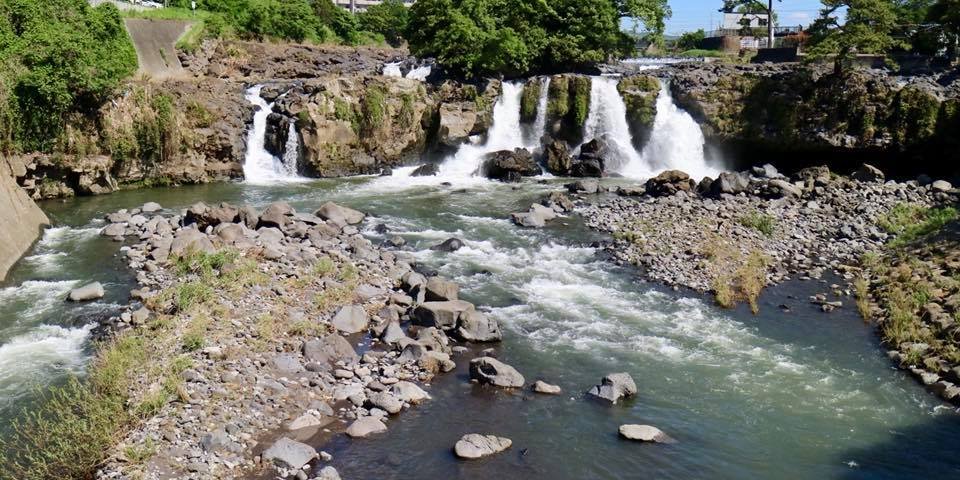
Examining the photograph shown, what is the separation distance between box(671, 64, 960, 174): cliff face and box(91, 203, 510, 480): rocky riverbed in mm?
22081

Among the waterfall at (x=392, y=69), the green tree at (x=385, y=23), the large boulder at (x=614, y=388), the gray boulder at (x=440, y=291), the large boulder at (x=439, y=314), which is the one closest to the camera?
the large boulder at (x=614, y=388)

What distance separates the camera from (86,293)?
17.8 meters

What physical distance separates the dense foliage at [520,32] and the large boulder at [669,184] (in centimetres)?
1332

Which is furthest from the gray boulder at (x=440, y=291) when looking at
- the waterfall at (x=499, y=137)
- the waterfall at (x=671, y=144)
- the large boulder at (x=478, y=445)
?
the waterfall at (x=671, y=144)

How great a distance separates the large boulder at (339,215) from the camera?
976 inches

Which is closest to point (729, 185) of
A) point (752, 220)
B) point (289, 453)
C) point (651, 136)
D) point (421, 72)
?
point (752, 220)

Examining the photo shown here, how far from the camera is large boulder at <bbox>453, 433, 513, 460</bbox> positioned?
37.6 feet

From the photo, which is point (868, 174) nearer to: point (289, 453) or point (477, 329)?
point (477, 329)

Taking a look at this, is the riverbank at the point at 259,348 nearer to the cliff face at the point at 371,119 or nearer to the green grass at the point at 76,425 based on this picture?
the green grass at the point at 76,425

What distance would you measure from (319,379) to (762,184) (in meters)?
22.5

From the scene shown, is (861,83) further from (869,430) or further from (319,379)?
(319,379)

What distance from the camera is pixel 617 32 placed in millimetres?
44844

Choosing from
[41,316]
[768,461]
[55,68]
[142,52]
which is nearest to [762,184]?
[768,461]

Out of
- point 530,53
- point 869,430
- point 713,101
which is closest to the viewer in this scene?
point 869,430
